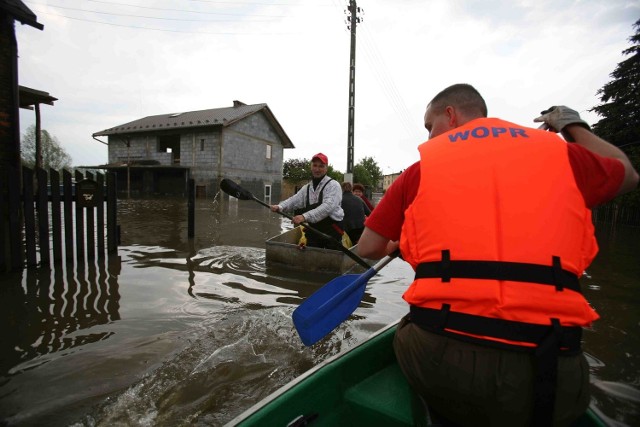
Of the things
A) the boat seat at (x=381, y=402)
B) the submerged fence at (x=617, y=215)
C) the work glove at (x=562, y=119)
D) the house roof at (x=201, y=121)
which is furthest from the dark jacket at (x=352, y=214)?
the house roof at (x=201, y=121)

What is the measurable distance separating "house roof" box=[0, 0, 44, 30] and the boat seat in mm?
8010

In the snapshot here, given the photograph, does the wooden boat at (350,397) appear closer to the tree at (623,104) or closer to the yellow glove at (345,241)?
the yellow glove at (345,241)

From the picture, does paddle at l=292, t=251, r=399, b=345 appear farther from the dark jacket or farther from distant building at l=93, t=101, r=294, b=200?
distant building at l=93, t=101, r=294, b=200

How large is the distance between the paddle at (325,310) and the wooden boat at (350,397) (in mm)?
178

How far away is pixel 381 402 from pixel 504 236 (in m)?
1.25

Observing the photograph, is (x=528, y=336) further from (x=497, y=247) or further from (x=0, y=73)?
(x=0, y=73)

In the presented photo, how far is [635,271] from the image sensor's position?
282 inches

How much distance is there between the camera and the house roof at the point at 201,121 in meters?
24.7

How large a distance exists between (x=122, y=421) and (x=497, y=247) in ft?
8.03

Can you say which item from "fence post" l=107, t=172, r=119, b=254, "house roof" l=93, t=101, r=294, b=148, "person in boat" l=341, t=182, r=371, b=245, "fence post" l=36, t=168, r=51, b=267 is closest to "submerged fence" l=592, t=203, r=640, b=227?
"person in boat" l=341, t=182, r=371, b=245

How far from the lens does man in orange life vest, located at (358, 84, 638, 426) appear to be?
1120 mm

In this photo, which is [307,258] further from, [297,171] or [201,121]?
[297,171]

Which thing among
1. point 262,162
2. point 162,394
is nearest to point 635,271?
point 162,394

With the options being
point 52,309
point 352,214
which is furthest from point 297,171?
point 52,309
